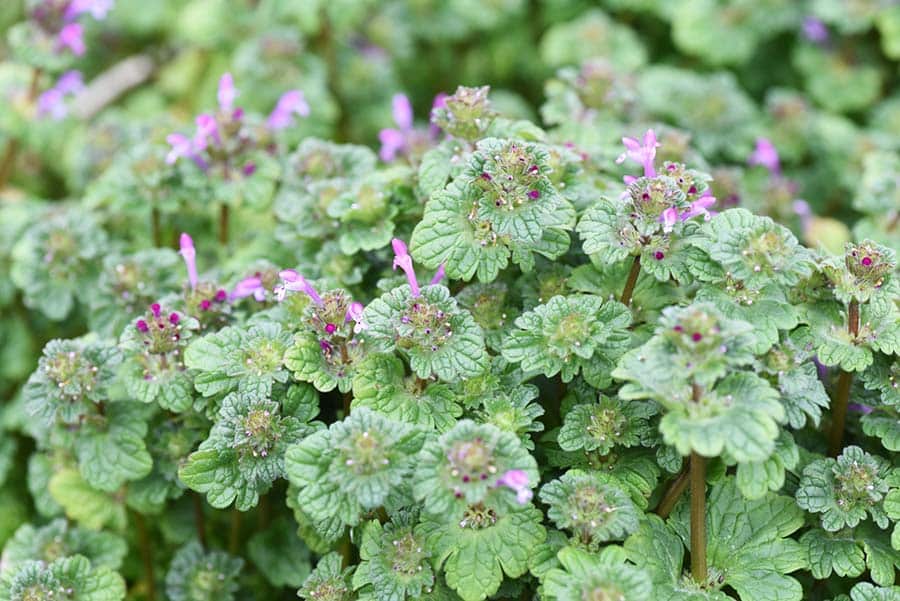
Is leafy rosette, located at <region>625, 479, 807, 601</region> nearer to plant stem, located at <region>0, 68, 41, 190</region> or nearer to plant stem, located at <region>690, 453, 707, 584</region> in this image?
plant stem, located at <region>690, 453, 707, 584</region>

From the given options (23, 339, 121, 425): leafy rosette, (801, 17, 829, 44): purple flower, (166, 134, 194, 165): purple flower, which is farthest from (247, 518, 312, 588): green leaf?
(801, 17, 829, 44): purple flower

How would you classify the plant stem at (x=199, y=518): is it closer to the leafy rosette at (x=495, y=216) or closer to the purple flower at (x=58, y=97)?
the leafy rosette at (x=495, y=216)

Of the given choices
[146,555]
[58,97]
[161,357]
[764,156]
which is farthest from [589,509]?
[58,97]

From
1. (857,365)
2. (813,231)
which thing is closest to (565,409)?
(857,365)

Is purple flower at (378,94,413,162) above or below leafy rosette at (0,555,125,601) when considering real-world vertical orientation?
above

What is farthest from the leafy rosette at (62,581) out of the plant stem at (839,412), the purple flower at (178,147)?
the plant stem at (839,412)
